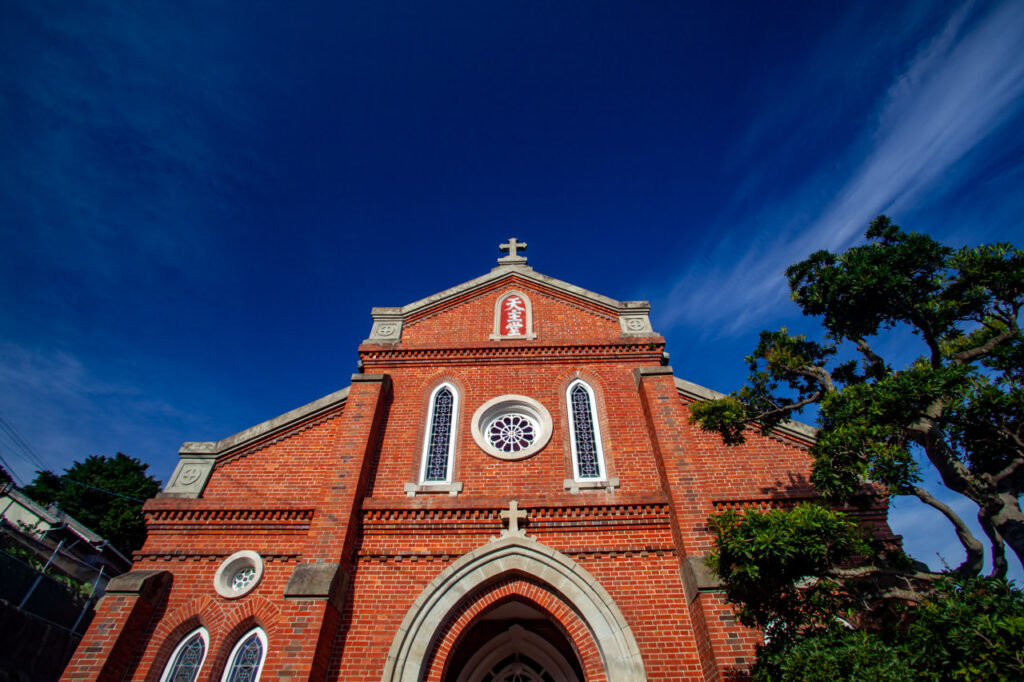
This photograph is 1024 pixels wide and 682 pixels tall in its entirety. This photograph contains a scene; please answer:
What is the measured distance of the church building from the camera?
8109mm

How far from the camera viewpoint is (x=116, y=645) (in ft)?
26.1

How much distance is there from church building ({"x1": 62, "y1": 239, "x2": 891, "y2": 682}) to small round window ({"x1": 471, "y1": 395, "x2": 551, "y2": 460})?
0.04 metres

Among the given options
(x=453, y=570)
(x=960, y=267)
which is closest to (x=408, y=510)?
(x=453, y=570)

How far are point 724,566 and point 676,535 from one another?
81.0 inches

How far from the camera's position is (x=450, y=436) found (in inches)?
424

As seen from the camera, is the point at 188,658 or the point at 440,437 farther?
the point at 440,437

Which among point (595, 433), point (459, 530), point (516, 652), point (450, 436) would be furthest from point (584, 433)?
point (516, 652)

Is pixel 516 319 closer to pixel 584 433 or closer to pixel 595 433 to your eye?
pixel 584 433

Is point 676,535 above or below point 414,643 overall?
above

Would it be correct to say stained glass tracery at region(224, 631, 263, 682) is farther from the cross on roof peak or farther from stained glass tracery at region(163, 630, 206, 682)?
the cross on roof peak

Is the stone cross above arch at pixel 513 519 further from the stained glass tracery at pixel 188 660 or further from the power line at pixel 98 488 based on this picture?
the power line at pixel 98 488

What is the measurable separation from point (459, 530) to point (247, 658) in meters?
3.88

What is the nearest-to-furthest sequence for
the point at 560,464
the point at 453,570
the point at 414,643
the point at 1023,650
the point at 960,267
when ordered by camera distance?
the point at 1023,650 → the point at 960,267 → the point at 414,643 → the point at 453,570 → the point at 560,464

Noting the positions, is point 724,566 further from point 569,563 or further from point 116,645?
point 116,645
